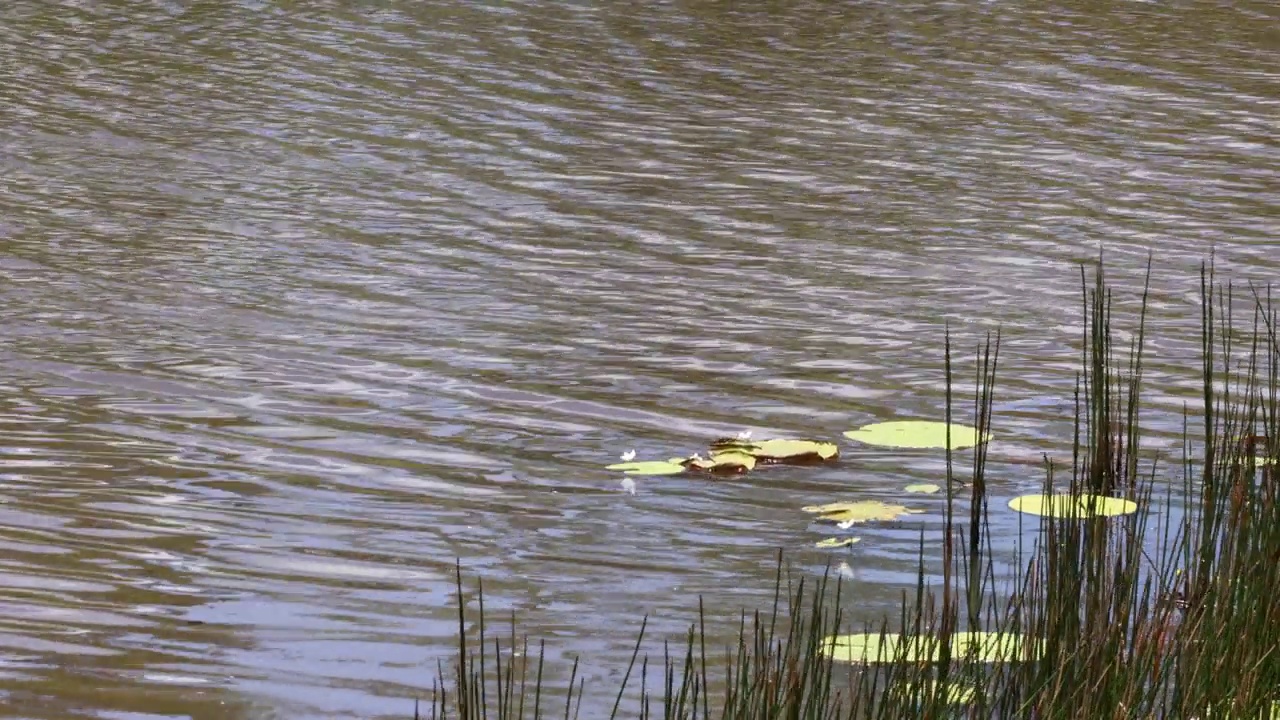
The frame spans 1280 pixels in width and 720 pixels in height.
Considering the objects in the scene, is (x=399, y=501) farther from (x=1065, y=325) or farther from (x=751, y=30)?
(x=751, y=30)

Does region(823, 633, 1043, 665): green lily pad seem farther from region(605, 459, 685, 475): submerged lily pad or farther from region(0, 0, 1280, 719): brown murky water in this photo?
region(605, 459, 685, 475): submerged lily pad

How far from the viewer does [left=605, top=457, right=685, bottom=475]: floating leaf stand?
5309 mm

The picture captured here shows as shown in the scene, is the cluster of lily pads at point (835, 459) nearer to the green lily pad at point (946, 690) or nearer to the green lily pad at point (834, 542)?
the green lily pad at point (834, 542)

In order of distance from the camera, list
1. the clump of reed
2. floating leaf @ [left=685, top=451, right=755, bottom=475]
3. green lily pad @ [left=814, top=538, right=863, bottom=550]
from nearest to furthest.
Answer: the clump of reed, green lily pad @ [left=814, top=538, right=863, bottom=550], floating leaf @ [left=685, top=451, right=755, bottom=475]

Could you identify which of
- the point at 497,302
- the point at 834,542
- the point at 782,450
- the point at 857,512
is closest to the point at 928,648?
the point at 834,542

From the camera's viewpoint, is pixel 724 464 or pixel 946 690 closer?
pixel 946 690

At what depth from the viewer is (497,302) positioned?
7219mm

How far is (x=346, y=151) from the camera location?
10.0 m

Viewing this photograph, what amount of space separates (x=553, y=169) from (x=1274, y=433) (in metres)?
6.09

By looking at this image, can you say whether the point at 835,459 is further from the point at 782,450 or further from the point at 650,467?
the point at 650,467

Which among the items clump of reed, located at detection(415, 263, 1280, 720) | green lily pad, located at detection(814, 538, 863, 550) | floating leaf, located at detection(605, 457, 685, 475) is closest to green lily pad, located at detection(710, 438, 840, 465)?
floating leaf, located at detection(605, 457, 685, 475)

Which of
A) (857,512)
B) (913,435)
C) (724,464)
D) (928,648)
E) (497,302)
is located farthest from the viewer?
(497,302)

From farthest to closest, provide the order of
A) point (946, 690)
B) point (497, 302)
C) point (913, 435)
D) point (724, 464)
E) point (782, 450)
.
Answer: point (497, 302) → point (913, 435) → point (782, 450) → point (724, 464) → point (946, 690)

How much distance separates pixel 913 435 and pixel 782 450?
46cm
